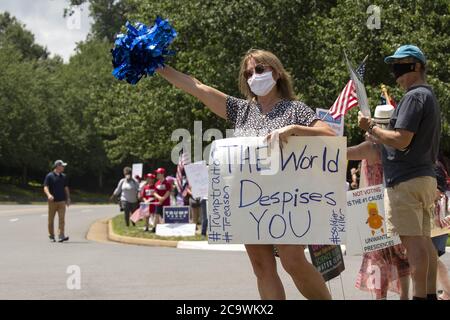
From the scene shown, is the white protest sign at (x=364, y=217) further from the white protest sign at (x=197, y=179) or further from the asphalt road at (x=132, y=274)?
the white protest sign at (x=197, y=179)


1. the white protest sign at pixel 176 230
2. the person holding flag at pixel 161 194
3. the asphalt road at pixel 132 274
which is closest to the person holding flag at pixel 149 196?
the person holding flag at pixel 161 194

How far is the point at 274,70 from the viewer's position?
17.7 ft

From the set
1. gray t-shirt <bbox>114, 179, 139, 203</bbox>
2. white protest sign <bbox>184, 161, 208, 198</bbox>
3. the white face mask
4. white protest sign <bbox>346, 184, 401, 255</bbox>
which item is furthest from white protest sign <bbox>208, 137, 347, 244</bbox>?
gray t-shirt <bbox>114, 179, 139, 203</bbox>

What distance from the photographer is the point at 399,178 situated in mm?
5828

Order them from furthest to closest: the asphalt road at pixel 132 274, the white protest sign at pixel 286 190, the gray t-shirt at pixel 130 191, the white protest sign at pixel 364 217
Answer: the gray t-shirt at pixel 130 191, the asphalt road at pixel 132 274, the white protest sign at pixel 364 217, the white protest sign at pixel 286 190

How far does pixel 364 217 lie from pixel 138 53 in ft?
8.65

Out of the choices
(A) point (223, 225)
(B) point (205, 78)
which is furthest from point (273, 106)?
(B) point (205, 78)

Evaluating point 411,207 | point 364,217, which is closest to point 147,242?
point 364,217

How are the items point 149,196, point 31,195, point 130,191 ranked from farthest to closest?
point 31,195 < point 130,191 < point 149,196

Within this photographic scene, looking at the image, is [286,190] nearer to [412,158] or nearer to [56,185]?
[412,158]

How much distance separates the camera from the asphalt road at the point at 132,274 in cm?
870

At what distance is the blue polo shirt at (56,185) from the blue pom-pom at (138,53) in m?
13.1

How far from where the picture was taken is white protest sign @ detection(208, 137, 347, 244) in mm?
5215

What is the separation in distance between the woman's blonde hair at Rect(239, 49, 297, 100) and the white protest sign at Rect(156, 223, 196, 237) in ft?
44.8
